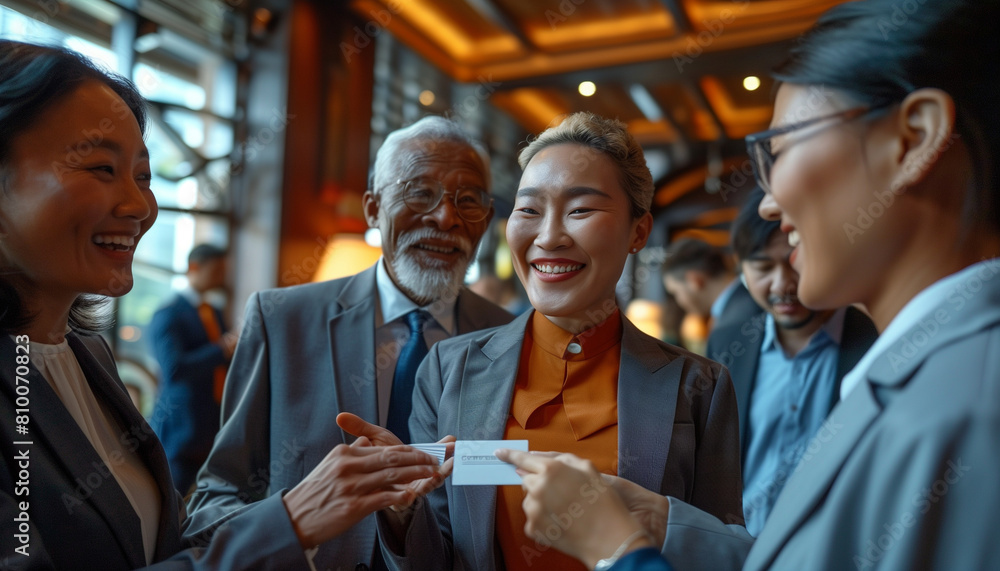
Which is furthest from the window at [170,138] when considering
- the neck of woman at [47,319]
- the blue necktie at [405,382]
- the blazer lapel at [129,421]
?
the neck of woman at [47,319]

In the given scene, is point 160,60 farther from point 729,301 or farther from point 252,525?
point 252,525

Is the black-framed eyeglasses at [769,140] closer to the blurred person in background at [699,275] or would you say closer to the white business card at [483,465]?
the white business card at [483,465]

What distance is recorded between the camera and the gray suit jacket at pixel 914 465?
2.57ft

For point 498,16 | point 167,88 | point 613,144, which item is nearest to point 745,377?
point 613,144

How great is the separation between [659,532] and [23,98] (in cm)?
151

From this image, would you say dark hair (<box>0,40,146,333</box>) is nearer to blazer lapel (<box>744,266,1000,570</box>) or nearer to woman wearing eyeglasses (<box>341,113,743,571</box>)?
woman wearing eyeglasses (<box>341,113,743,571</box>)

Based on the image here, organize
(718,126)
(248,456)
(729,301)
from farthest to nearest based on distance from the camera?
(718,126) → (729,301) → (248,456)

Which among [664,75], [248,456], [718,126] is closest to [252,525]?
[248,456]

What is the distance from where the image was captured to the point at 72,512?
3.93 feet

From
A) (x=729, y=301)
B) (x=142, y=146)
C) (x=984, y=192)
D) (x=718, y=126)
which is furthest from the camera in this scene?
(x=718, y=126)

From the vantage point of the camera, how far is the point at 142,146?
1496 mm

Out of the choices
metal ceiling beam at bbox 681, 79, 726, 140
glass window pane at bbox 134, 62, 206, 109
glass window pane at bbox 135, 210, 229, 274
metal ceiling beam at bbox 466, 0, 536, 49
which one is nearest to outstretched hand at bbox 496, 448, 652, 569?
glass window pane at bbox 135, 210, 229, 274

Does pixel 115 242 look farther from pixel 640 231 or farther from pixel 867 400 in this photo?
pixel 867 400

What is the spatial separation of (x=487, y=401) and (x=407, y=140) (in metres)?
1.15
